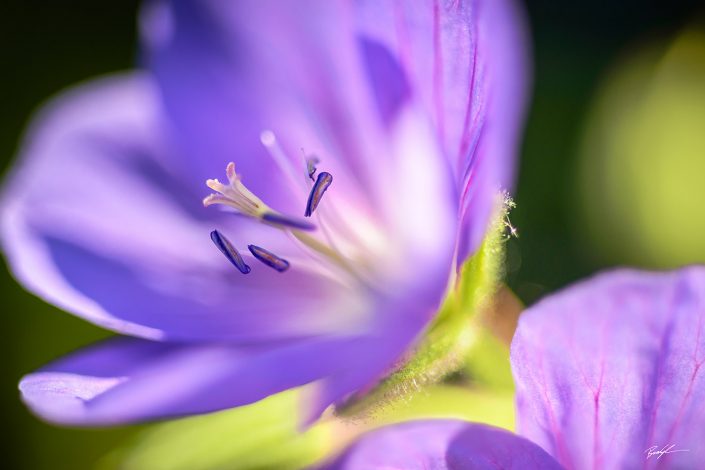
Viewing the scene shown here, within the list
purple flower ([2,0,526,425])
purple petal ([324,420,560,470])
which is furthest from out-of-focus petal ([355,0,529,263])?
purple petal ([324,420,560,470])

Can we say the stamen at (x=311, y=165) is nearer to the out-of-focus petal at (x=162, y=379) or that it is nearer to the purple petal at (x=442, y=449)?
the out-of-focus petal at (x=162, y=379)

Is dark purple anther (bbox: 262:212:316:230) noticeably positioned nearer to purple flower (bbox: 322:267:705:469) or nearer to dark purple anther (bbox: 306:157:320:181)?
dark purple anther (bbox: 306:157:320:181)

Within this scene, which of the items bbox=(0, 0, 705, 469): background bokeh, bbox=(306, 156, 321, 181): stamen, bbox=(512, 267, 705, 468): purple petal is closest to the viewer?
bbox=(512, 267, 705, 468): purple petal

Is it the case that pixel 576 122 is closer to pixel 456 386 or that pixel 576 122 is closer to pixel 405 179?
pixel 405 179

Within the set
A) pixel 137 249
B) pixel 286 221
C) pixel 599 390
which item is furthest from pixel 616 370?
pixel 137 249

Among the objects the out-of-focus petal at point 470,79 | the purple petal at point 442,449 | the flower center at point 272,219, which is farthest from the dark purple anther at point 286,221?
the purple petal at point 442,449

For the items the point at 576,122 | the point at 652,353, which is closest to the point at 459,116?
the point at 652,353
